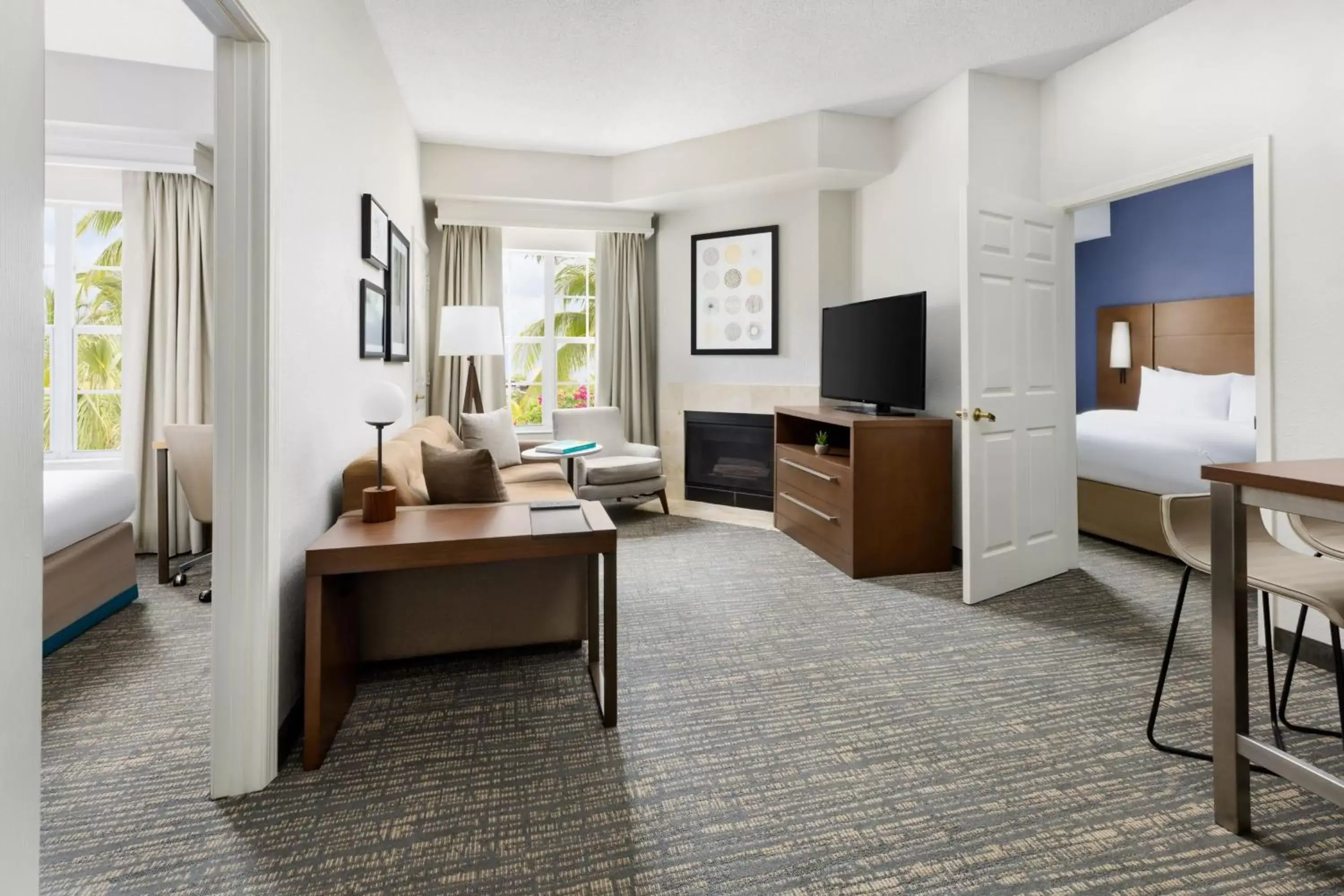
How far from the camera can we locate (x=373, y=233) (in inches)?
120

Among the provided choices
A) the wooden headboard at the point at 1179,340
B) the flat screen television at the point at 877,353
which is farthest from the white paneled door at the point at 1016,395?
the wooden headboard at the point at 1179,340

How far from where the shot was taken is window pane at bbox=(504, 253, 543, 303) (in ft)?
19.5

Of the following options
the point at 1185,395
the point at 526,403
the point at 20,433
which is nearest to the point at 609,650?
the point at 20,433

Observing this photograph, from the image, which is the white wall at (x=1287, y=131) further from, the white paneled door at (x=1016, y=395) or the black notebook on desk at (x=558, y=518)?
the black notebook on desk at (x=558, y=518)

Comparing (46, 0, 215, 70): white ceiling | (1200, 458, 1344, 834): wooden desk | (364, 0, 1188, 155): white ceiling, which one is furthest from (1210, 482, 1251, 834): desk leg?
(46, 0, 215, 70): white ceiling

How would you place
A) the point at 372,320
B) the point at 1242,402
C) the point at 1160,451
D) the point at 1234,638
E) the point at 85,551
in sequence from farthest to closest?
1. the point at 1242,402
2. the point at 1160,451
3. the point at 372,320
4. the point at 85,551
5. the point at 1234,638

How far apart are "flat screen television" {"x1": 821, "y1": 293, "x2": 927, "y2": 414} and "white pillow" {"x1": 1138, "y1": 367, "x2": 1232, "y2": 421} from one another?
2.62 metres

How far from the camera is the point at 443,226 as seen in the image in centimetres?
549

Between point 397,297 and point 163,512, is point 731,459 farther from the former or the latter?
point 163,512

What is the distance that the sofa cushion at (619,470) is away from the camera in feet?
15.8

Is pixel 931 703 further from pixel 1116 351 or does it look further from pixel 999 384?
pixel 1116 351

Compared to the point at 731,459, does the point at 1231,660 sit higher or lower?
lower

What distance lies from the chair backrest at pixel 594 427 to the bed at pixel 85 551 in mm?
2647

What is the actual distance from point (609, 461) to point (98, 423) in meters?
3.35
